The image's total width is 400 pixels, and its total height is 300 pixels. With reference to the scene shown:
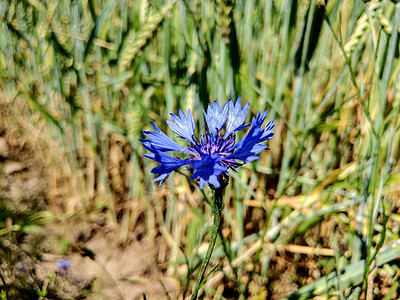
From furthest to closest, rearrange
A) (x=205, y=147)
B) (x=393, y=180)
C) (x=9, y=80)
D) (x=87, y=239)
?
(x=9, y=80), (x=87, y=239), (x=393, y=180), (x=205, y=147)

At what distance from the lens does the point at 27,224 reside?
0.91 meters

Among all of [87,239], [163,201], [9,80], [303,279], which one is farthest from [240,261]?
[9,80]

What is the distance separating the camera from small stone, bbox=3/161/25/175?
3.68ft

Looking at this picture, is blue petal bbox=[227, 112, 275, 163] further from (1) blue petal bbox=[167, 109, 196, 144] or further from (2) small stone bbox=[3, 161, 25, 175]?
(2) small stone bbox=[3, 161, 25, 175]

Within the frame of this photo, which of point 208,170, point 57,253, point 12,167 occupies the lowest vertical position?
point 57,253

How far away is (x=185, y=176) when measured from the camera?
69 cm

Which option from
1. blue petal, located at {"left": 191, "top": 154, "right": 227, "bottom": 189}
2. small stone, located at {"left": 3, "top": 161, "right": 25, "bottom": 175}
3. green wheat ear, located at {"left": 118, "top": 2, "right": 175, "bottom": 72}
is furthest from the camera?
small stone, located at {"left": 3, "top": 161, "right": 25, "bottom": 175}

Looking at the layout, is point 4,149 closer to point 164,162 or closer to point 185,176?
point 185,176

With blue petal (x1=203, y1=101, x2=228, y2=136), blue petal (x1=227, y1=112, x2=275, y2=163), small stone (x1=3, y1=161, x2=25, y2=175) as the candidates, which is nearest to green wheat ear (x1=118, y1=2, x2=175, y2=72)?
blue petal (x1=203, y1=101, x2=228, y2=136)

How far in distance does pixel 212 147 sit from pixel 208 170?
11cm

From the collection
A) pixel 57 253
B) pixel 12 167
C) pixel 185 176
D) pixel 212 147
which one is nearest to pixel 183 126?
pixel 212 147

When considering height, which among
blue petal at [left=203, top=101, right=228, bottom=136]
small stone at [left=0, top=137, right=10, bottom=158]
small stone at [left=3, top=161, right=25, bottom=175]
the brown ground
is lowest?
the brown ground

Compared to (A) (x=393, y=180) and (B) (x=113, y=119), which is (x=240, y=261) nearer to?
(A) (x=393, y=180)

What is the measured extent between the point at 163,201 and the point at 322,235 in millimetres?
439
